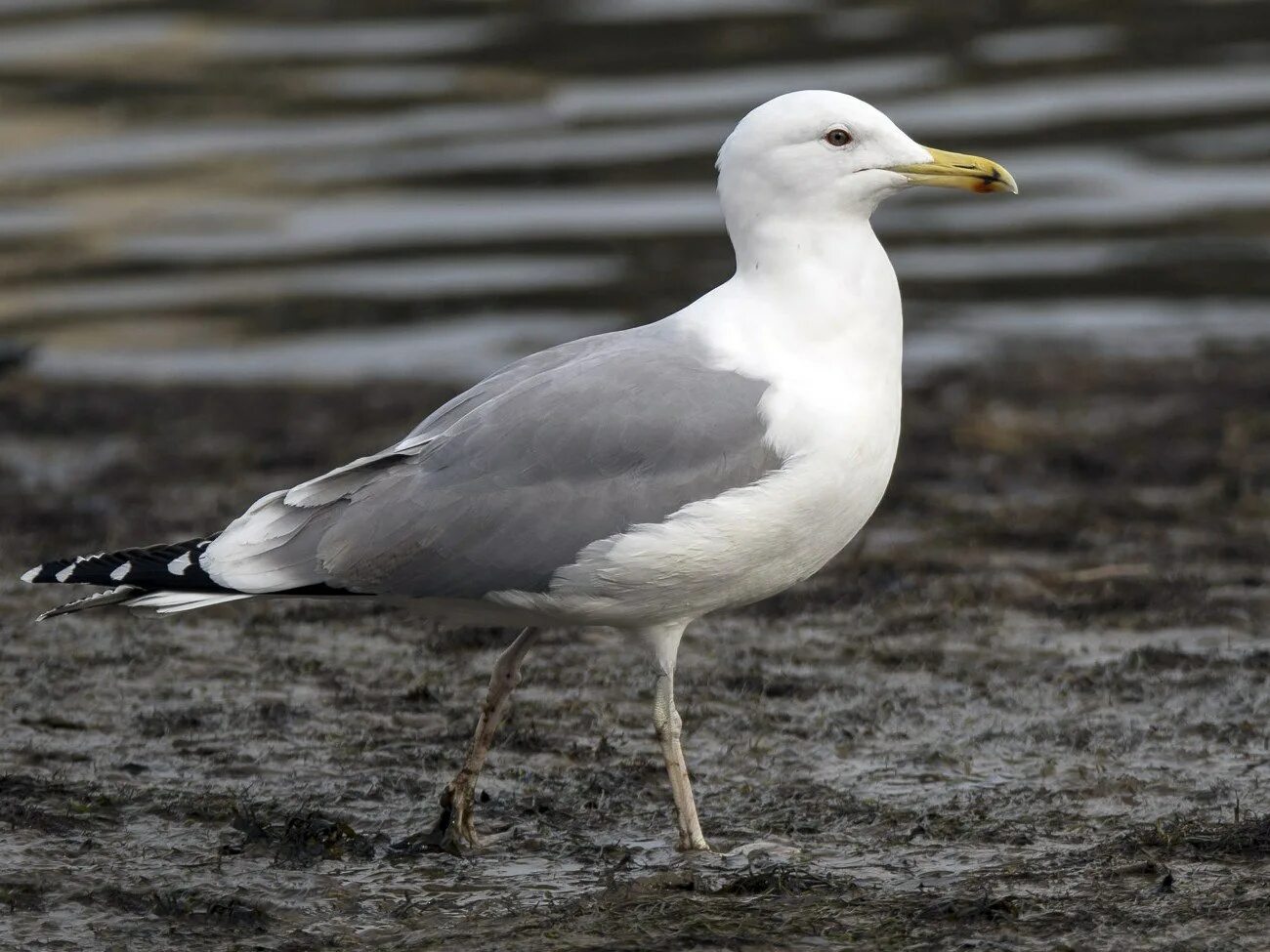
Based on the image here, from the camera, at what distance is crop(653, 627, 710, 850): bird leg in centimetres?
522

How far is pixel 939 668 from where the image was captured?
6578 mm

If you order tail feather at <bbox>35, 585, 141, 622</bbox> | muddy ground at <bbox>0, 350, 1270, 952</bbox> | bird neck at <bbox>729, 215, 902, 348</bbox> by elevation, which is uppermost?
bird neck at <bbox>729, 215, 902, 348</bbox>

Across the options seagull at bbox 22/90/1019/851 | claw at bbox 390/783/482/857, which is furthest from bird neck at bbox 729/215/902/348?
claw at bbox 390/783/482/857

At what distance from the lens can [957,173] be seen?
5508 mm

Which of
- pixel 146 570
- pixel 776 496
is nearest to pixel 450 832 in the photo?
pixel 146 570

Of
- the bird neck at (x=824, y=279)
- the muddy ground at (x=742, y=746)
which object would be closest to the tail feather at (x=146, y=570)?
the muddy ground at (x=742, y=746)

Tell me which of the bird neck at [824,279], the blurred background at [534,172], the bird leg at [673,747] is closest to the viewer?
the bird leg at [673,747]

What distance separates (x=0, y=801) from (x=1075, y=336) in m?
7.59

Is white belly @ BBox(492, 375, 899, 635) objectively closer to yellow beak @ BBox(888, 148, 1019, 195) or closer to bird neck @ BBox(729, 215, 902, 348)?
bird neck @ BBox(729, 215, 902, 348)

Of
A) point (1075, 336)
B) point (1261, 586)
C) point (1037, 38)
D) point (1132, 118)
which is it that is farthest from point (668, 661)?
point (1037, 38)

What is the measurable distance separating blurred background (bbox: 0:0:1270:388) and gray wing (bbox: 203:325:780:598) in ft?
18.4

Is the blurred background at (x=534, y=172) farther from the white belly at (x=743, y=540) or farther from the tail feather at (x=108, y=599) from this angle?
the white belly at (x=743, y=540)

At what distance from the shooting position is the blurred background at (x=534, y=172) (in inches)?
476

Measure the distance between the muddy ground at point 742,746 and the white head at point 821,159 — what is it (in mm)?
1586
